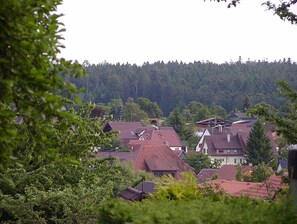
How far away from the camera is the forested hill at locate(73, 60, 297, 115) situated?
167m

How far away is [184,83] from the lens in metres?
176

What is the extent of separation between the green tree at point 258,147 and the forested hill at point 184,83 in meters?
82.4

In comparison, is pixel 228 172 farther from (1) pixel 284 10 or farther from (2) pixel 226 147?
(1) pixel 284 10

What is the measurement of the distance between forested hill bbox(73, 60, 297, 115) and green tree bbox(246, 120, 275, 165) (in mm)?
82413

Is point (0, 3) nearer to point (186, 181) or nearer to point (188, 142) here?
point (186, 181)

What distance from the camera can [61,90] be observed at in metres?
4.18

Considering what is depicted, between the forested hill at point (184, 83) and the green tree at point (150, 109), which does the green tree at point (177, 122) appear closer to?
the green tree at point (150, 109)

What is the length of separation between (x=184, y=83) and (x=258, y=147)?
10613 cm

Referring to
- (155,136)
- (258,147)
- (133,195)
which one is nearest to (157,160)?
(258,147)

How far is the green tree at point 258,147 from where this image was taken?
228ft

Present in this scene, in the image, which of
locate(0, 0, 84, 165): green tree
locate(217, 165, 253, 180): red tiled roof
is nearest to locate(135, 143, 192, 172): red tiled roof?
locate(217, 165, 253, 180): red tiled roof

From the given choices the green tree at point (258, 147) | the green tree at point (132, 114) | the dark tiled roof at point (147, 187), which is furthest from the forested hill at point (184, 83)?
the dark tiled roof at point (147, 187)

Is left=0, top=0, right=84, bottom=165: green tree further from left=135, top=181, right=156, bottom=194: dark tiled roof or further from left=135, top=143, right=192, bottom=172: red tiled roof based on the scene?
left=135, top=143, right=192, bottom=172: red tiled roof

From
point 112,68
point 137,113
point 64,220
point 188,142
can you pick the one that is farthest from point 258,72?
point 64,220
